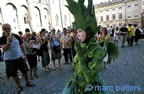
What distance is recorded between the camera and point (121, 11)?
39.3 meters

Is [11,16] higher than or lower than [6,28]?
higher

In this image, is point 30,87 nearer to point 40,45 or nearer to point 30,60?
point 30,60

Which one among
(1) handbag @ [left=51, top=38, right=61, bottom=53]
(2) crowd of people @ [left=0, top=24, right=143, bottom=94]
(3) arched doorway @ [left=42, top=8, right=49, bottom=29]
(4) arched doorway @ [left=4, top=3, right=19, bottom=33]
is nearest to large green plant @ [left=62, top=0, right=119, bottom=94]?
(2) crowd of people @ [left=0, top=24, right=143, bottom=94]

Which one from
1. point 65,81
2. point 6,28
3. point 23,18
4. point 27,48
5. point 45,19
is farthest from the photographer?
point 45,19

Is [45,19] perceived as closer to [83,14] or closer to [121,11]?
[83,14]

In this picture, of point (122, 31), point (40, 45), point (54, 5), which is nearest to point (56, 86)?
point (40, 45)

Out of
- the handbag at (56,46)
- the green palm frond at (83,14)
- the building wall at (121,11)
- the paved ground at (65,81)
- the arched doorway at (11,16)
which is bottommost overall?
the paved ground at (65,81)

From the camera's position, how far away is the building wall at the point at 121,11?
36.2 metres

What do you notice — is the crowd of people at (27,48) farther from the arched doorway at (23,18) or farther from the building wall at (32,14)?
the arched doorway at (23,18)

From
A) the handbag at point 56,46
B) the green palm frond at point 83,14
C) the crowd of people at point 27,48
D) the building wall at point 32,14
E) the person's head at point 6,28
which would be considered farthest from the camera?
the building wall at point 32,14

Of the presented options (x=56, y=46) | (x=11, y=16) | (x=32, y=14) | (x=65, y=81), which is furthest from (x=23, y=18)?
(x=65, y=81)

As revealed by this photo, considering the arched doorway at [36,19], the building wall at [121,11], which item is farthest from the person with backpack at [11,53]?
the building wall at [121,11]

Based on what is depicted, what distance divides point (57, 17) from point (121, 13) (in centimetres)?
2470

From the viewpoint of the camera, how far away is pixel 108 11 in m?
41.8
